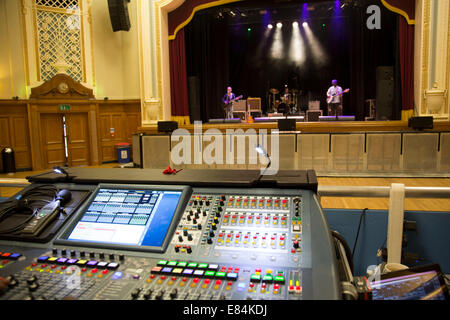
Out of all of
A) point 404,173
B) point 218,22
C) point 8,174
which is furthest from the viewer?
point 218,22

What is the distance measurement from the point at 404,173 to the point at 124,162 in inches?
288

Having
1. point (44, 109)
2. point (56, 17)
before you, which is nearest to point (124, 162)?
point (44, 109)

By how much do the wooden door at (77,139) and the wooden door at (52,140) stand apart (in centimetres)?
18

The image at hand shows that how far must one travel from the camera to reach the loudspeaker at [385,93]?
10.8 m

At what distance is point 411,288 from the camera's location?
48.3 inches

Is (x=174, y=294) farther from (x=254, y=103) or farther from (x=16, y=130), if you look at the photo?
(x=254, y=103)

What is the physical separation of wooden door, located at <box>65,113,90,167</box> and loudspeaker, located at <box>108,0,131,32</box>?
8.62ft

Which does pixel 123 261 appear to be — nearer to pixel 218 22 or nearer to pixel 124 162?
pixel 124 162

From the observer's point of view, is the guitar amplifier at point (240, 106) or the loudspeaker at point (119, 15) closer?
the loudspeaker at point (119, 15)

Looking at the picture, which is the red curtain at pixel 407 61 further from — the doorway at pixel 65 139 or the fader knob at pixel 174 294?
the fader knob at pixel 174 294

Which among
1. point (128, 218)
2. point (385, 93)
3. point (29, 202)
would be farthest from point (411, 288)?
point (385, 93)

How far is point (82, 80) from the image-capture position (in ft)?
32.1

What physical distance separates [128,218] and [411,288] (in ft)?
3.72

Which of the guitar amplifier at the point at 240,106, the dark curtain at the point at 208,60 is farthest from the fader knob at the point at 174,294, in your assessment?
the guitar amplifier at the point at 240,106
